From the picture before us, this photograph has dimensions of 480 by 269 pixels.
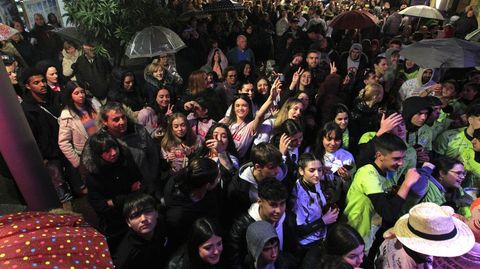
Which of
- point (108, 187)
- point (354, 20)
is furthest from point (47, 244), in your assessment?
point (354, 20)

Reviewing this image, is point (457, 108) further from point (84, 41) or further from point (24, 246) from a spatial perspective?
point (84, 41)

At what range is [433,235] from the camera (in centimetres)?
229

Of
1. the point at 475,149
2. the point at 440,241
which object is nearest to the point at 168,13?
the point at 475,149

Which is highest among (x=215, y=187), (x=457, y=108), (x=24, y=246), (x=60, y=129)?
(x=24, y=246)

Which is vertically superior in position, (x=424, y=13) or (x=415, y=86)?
(x=424, y=13)

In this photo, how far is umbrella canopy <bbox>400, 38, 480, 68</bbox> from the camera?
5.21 metres

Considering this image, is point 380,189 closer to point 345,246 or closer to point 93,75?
point 345,246

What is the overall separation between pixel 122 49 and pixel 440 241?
24.3 ft

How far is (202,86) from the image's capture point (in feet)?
17.1

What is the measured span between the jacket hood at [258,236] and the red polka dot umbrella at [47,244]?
1.13m

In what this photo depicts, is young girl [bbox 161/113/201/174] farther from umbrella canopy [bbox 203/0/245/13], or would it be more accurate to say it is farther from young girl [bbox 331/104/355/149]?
umbrella canopy [bbox 203/0/245/13]

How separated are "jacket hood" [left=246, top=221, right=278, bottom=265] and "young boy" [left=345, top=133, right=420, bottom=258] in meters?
1.01

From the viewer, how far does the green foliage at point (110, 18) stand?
7.01 meters

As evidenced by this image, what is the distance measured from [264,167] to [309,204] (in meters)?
0.52
